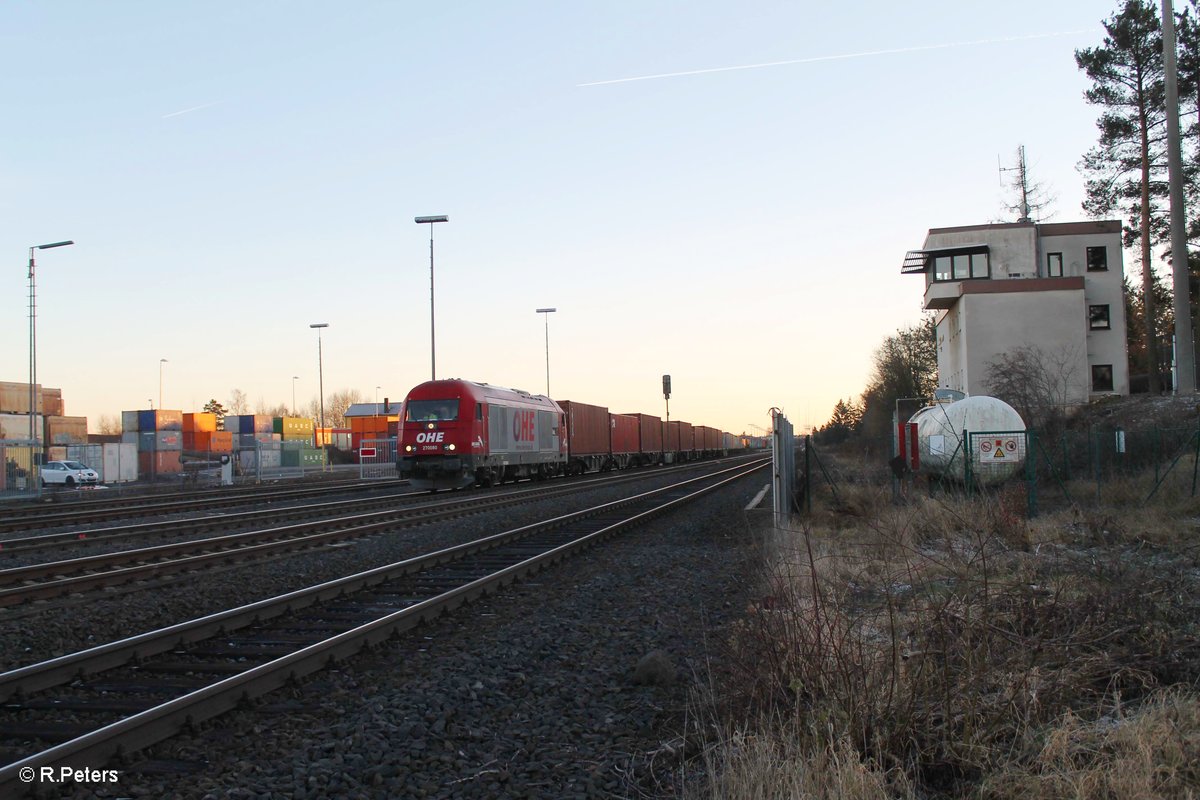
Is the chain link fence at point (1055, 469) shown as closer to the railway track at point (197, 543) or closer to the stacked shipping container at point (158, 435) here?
the railway track at point (197, 543)

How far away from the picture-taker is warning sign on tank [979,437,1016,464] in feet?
63.9

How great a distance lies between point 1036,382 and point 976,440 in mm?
16998

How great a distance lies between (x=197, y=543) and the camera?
1317 centimetres

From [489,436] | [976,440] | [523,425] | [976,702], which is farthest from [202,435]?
[976,702]

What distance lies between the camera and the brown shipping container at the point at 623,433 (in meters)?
48.6

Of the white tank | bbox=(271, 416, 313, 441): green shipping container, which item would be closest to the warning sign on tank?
the white tank

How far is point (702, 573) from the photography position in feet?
36.6

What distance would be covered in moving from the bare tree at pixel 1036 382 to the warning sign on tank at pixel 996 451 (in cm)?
852

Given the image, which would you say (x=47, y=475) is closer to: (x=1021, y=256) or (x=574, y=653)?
(x=574, y=653)

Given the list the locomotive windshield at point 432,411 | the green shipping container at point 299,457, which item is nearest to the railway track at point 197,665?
the locomotive windshield at point 432,411

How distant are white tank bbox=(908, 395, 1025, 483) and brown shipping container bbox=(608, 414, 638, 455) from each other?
81.9ft

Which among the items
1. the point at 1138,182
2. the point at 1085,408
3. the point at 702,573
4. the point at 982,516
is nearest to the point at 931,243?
the point at 1138,182

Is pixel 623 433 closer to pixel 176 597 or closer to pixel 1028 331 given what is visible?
pixel 1028 331

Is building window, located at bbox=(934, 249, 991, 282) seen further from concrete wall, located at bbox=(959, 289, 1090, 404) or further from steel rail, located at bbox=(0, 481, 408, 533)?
steel rail, located at bbox=(0, 481, 408, 533)
